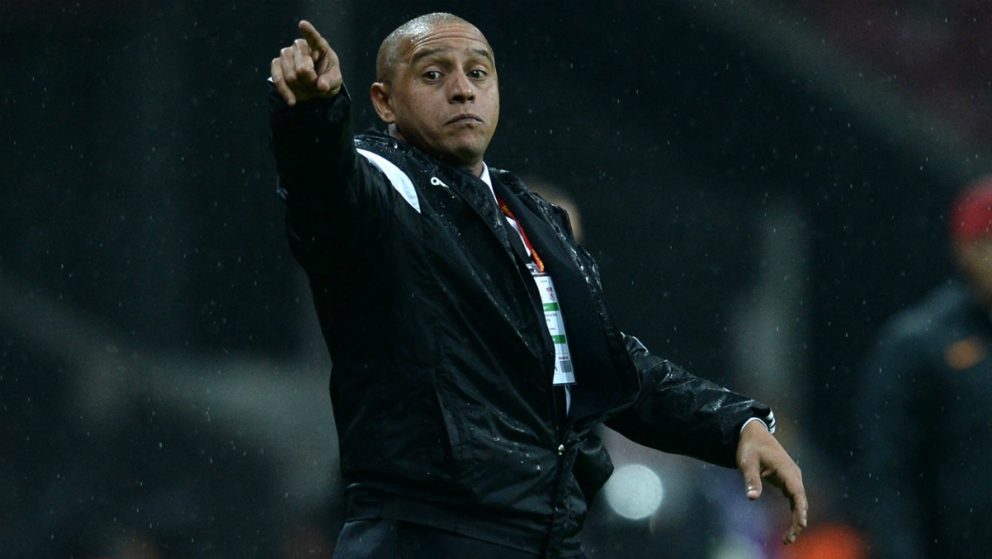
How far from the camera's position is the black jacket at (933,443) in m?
5.02

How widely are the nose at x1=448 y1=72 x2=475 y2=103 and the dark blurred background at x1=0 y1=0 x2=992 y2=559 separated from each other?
4463mm

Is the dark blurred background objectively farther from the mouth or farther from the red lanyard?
the mouth

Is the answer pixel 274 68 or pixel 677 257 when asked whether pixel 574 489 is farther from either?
pixel 677 257

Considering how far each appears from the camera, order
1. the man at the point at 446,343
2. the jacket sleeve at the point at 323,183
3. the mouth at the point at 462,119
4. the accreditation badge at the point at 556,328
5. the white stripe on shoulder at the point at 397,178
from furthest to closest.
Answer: the mouth at the point at 462,119 < the accreditation badge at the point at 556,328 < the white stripe on shoulder at the point at 397,178 < the man at the point at 446,343 < the jacket sleeve at the point at 323,183

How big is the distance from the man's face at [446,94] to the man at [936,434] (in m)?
2.00

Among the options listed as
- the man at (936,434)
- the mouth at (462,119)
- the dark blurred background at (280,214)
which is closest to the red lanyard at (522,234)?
the mouth at (462,119)

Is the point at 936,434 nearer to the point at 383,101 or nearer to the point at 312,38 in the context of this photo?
the point at 383,101

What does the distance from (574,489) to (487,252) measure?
441mm

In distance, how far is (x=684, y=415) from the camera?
3.55 meters

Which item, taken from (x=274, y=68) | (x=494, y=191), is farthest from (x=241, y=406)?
(x=274, y=68)

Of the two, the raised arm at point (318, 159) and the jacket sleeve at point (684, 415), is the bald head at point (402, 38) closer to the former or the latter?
the raised arm at point (318, 159)

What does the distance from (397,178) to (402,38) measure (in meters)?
0.42

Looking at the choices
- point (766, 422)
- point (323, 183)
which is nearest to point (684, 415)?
point (766, 422)

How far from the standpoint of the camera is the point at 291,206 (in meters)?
2.95
